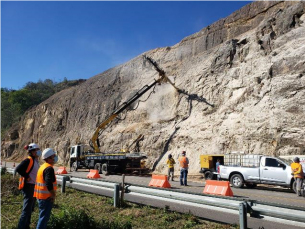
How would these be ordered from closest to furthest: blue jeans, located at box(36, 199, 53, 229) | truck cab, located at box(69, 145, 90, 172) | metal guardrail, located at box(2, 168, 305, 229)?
1. metal guardrail, located at box(2, 168, 305, 229)
2. blue jeans, located at box(36, 199, 53, 229)
3. truck cab, located at box(69, 145, 90, 172)

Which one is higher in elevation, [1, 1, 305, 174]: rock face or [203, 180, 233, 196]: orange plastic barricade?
[1, 1, 305, 174]: rock face

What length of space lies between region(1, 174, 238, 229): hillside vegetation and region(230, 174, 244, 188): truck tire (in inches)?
308

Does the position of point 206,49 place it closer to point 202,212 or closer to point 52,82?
point 202,212

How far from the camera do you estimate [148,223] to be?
242 inches

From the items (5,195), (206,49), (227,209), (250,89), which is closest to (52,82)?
(206,49)

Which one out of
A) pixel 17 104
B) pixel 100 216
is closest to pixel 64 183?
pixel 100 216

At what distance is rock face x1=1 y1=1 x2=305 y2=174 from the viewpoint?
1902 centimetres

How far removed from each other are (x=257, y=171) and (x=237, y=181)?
47.9 inches

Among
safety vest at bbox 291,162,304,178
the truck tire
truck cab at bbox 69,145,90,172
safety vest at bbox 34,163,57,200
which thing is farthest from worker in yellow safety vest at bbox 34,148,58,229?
truck cab at bbox 69,145,90,172

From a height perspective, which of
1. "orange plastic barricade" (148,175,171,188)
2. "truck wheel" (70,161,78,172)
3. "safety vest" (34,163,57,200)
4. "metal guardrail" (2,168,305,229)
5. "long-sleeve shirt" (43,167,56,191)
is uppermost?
"long-sleeve shirt" (43,167,56,191)

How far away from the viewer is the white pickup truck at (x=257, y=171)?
41.6 ft

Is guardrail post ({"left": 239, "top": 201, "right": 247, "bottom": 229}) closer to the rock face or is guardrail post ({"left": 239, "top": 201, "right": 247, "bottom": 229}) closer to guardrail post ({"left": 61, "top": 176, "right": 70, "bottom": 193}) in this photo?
guardrail post ({"left": 61, "top": 176, "right": 70, "bottom": 193})

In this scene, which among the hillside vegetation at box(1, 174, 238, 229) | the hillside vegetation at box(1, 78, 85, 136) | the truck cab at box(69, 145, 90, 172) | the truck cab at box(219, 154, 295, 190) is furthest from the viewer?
the hillside vegetation at box(1, 78, 85, 136)

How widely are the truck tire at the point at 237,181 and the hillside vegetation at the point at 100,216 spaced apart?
7.82m
